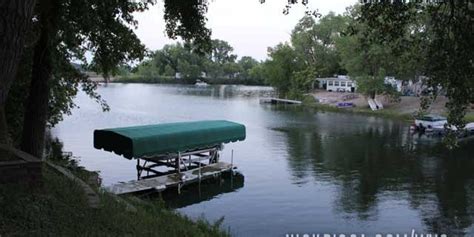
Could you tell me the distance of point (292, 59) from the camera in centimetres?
10406

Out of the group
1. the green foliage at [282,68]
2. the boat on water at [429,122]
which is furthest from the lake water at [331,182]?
the green foliage at [282,68]

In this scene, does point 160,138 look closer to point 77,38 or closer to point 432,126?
point 77,38

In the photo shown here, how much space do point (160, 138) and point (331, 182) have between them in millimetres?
10083

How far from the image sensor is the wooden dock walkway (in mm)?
21859

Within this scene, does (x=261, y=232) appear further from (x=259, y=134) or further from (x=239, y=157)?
(x=259, y=134)

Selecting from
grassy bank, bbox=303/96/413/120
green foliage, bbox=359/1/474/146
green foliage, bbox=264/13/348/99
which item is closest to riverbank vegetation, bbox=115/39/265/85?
green foliage, bbox=264/13/348/99

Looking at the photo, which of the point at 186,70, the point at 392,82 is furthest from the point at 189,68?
the point at 392,82

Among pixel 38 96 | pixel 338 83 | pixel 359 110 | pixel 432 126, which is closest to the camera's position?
pixel 38 96

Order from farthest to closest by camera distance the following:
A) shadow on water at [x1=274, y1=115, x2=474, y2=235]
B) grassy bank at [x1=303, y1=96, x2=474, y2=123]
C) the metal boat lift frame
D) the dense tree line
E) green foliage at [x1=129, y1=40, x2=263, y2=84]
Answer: green foliage at [x1=129, y1=40, x2=263, y2=84] < grassy bank at [x1=303, y1=96, x2=474, y2=123] < the metal boat lift frame < shadow on water at [x1=274, y1=115, x2=474, y2=235] < the dense tree line

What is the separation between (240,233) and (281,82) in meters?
87.2

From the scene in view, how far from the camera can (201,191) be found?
24.9 meters

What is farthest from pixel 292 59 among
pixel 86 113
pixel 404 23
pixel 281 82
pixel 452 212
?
pixel 404 23

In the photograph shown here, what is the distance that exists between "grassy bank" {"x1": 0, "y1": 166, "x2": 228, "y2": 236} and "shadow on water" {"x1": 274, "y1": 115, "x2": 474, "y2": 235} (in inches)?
574

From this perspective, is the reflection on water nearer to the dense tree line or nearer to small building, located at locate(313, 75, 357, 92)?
the dense tree line
